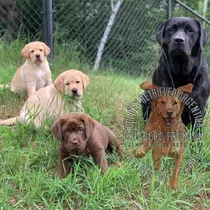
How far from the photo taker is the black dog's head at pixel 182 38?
3.63 meters

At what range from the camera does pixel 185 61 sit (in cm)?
378

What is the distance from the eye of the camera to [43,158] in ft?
11.7

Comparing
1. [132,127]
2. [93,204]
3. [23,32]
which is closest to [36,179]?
[93,204]

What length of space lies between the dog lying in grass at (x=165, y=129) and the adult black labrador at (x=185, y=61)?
0.80m

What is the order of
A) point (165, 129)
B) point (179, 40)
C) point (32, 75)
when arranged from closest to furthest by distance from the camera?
point (165, 129), point (179, 40), point (32, 75)

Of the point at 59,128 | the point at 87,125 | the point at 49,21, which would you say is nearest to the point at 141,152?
the point at 87,125

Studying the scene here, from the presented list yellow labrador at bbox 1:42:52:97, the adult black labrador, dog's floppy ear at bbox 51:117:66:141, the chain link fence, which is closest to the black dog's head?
the adult black labrador

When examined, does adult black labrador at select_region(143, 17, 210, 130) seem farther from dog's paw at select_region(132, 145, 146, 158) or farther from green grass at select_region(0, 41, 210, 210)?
dog's paw at select_region(132, 145, 146, 158)

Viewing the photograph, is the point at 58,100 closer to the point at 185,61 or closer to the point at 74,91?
the point at 74,91

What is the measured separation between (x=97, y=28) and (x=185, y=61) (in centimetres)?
483

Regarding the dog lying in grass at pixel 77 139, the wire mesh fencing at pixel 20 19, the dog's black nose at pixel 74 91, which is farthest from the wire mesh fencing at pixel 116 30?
the dog lying in grass at pixel 77 139

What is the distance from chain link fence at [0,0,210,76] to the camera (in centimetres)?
726

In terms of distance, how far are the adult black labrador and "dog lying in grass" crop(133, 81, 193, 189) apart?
801mm

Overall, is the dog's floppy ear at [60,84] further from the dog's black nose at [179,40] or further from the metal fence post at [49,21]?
the metal fence post at [49,21]
